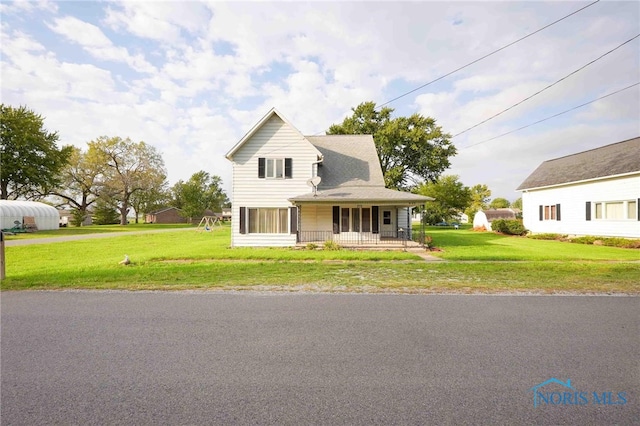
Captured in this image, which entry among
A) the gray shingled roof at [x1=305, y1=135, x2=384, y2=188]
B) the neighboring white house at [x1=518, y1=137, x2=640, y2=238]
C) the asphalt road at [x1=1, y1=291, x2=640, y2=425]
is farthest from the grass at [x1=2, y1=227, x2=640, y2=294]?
the neighboring white house at [x1=518, y1=137, x2=640, y2=238]

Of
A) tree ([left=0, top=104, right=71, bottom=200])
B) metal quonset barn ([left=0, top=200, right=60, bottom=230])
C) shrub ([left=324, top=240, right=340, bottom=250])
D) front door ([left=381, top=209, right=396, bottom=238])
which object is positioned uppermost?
tree ([left=0, top=104, right=71, bottom=200])

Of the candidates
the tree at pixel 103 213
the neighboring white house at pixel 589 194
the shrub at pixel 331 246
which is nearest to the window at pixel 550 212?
the neighboring white house at pixel 589 194

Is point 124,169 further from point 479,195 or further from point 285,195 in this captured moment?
point 479,195

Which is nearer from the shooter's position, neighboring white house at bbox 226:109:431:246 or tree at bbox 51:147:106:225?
neighboring white house at bbox 226:109:431:246

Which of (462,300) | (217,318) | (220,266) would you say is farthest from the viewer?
(220,266)

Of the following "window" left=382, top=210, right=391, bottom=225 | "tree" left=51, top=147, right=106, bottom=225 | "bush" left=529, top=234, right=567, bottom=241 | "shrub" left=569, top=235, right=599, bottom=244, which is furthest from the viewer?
"tree" left=51, top=147, right=106, bottom=225

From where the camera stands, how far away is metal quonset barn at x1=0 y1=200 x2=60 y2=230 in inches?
1284

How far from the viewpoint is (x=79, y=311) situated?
5.89 m

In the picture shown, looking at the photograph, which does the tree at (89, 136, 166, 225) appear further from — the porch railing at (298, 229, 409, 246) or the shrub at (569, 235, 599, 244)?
the shrub at (569, 235, 599, 244)

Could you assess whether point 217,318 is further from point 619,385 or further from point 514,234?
point 514,234

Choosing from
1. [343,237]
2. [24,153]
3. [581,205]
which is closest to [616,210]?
[581,205]

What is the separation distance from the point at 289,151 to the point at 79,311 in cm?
1442

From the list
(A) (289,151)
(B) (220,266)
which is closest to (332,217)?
(A) (289,151)

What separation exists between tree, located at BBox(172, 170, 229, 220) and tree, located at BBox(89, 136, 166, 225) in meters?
10.5
